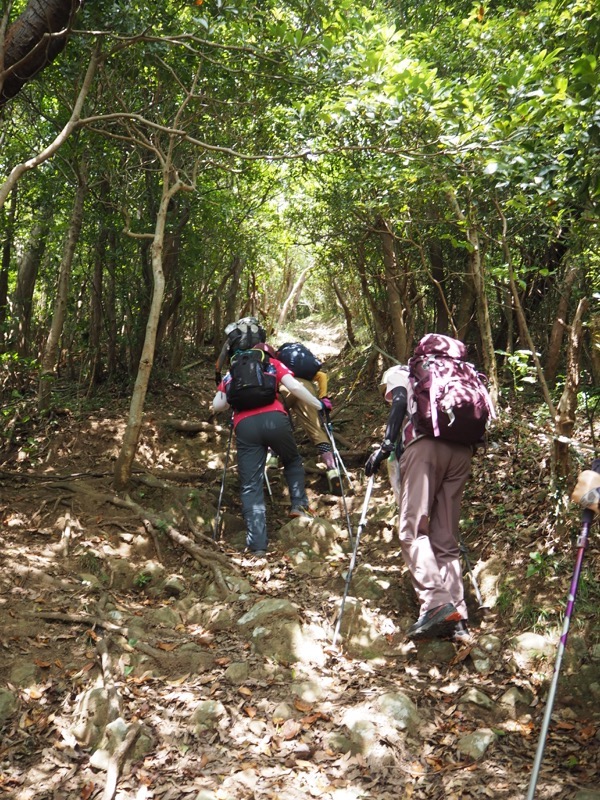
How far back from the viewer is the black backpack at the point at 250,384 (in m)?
6.54

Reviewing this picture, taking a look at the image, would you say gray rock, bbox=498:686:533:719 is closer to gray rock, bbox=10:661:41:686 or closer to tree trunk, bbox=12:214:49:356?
gray rock, bbox=10:661:41:686

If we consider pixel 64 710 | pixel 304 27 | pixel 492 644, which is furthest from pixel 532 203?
pixel 64 710

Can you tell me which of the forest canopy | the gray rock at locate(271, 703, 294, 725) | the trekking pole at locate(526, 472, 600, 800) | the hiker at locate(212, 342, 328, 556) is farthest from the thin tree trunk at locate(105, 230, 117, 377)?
the trekking pole at locate(526, 472, 600, 800)

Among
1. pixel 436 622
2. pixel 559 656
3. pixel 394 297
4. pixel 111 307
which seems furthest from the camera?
pixel 111 307

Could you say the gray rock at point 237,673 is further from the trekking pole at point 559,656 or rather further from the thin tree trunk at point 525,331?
the thin tree trunk at point 525,331

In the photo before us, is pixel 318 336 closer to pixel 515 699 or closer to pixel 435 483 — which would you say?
pixel 435 483

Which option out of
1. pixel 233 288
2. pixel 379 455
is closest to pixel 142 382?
pixel 379 455

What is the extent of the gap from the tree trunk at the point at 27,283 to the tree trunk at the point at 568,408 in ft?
28.7

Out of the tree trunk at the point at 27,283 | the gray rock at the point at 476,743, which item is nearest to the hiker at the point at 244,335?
the gray rock at the point at 476,743

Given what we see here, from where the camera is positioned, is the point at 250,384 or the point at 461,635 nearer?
the point at 461,635

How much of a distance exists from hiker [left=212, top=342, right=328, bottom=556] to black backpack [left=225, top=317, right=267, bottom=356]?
0.29m

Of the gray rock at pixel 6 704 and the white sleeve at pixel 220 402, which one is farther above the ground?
the white sleeve at pixel 220 402

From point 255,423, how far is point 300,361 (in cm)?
188

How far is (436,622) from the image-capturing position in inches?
167
